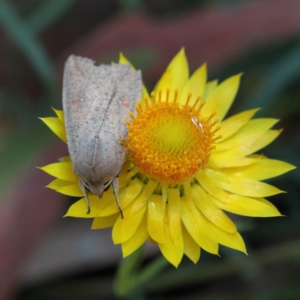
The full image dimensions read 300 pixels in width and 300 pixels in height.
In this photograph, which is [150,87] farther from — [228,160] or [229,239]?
[229,239]

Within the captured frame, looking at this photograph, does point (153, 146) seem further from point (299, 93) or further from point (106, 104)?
point (299, 93)

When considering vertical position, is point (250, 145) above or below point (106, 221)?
above

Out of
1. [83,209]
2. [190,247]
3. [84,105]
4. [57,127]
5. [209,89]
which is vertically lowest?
[190,247]

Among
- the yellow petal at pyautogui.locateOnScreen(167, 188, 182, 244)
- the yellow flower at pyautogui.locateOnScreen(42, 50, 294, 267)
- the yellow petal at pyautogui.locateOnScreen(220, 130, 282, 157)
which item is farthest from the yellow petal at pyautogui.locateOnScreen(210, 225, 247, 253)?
the yellow petal at pyautogui.locateOnScreen(220, 130, 282, 157)

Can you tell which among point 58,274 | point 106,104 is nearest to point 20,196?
point 58,274

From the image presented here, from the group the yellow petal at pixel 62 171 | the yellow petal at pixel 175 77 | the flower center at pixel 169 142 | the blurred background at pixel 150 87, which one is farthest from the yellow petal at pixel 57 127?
the blurred background at pixel 150 87

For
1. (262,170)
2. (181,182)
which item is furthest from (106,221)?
(262,170)
